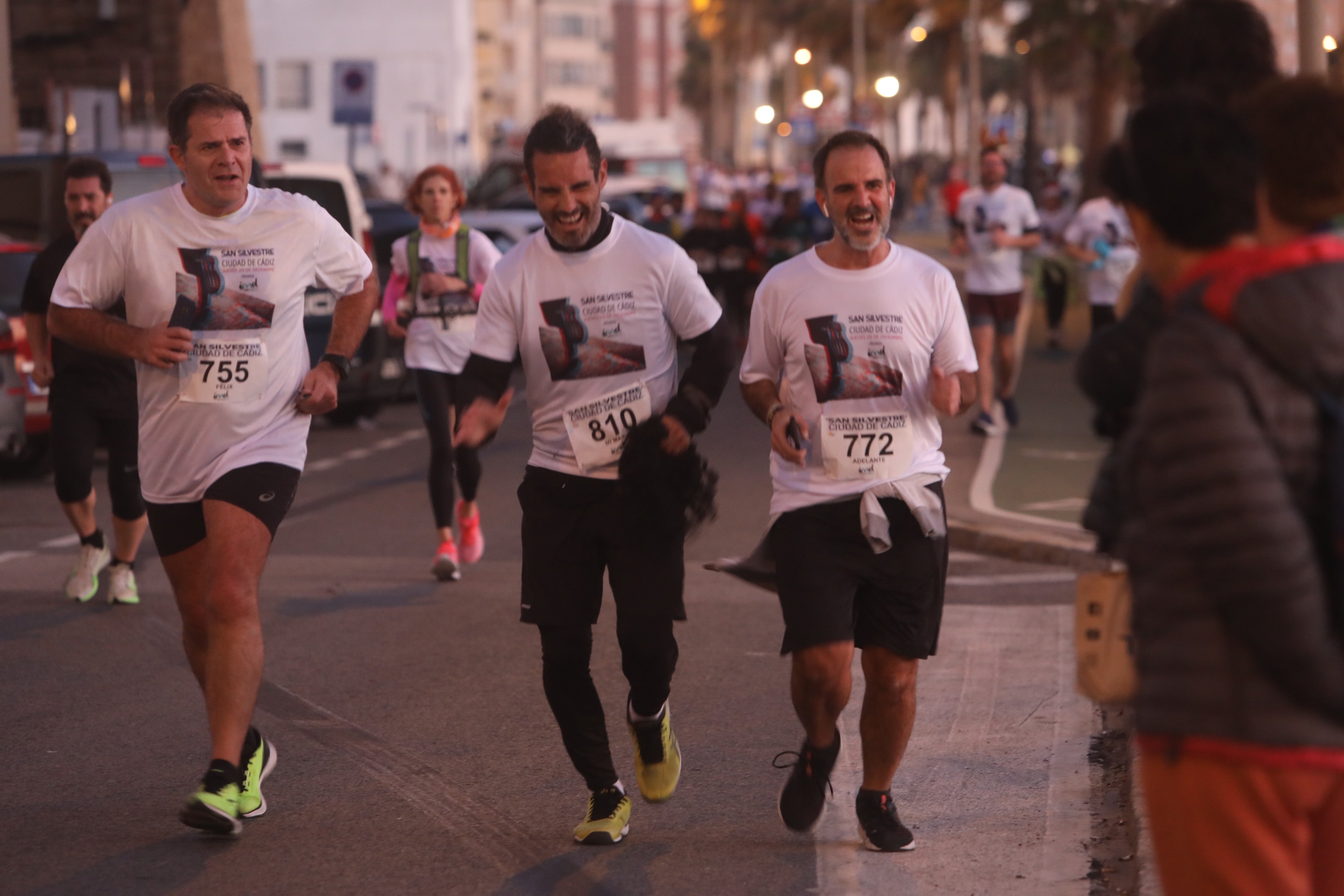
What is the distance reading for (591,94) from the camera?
16050 centimetres

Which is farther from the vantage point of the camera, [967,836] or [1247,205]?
[967,836]

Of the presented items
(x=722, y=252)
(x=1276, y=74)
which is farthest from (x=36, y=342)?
(x=722, y=252)

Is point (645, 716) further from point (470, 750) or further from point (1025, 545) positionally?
point (1025, 545)

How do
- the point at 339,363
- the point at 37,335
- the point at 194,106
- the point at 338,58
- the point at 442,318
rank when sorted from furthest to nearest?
the point at 338,58, the point at 442,318, the point at 37,335, the point at 339,363, the point at 194,106

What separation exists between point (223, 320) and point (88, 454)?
4.15 metres

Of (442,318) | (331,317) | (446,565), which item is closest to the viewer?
(446,565)

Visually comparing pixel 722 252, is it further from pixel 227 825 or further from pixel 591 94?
pixel 591 94

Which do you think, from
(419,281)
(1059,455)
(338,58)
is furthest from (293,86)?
(419,281)

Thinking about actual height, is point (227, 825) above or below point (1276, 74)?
below

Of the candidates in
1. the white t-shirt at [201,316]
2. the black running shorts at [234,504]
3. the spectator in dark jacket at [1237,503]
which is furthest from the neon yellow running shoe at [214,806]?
the spectator in dark jacket at [1237,503]

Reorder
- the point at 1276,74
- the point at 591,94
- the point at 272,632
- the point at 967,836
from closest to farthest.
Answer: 1. the point at 1276,74
2. the point at 967,836
3. the point at 272,632
4. the point at 591,94

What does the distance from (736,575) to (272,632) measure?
3801mm

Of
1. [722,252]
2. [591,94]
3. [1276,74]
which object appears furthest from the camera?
[591,94]

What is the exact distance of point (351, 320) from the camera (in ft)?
20.0
